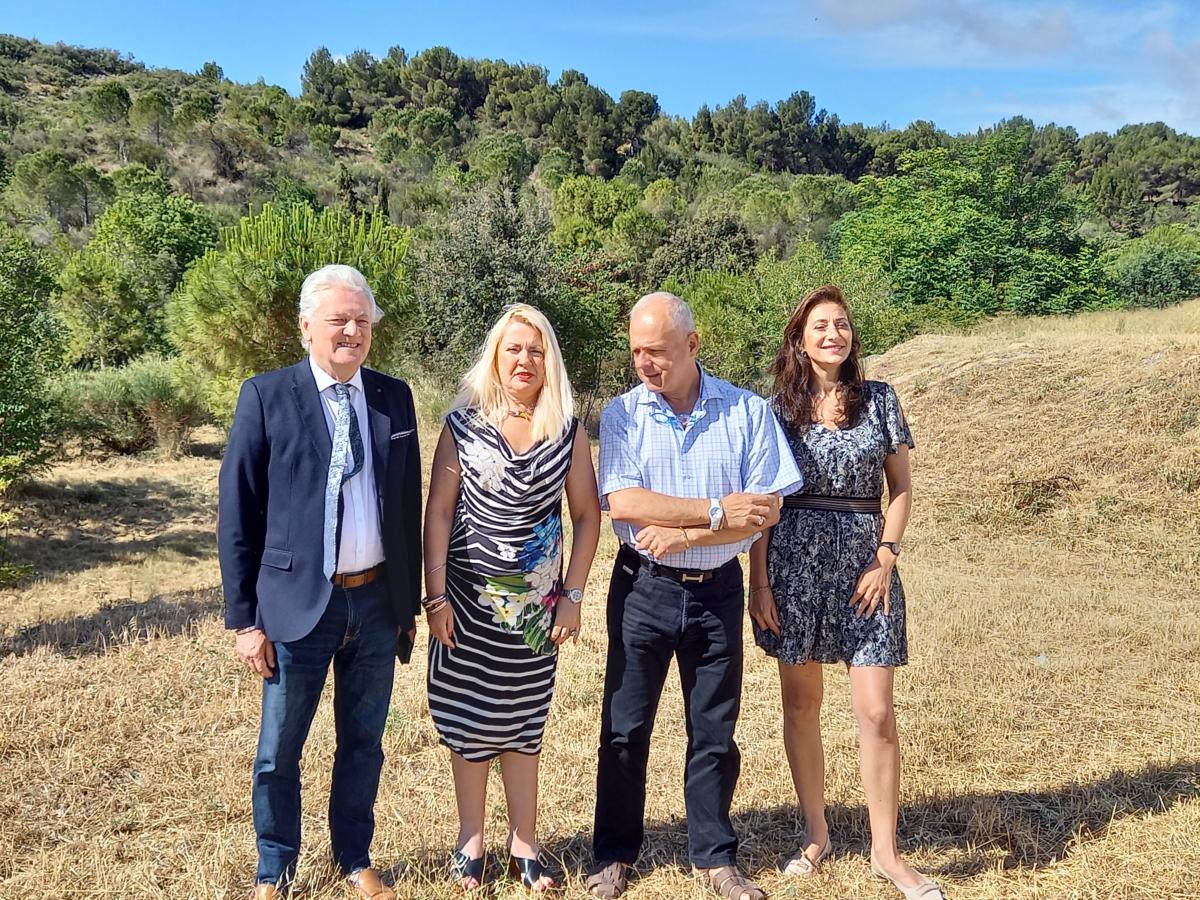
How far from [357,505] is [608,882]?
4.82ft

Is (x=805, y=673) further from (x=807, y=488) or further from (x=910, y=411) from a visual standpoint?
(x=910, y=411)

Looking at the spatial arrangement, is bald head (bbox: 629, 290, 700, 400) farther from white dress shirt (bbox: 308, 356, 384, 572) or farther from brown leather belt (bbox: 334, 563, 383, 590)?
brown leather belt (bbox: 334, 563, 383, 590)

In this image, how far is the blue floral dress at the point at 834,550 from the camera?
280 centimetres

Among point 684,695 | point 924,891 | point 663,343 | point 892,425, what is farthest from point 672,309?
point 924,891

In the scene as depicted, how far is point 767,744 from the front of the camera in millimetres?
4023

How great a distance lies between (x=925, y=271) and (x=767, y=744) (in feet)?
83.0

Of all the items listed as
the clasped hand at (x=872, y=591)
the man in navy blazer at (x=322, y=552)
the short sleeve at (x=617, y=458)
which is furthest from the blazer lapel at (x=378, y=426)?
the clasped hand at (x=872, y=591)

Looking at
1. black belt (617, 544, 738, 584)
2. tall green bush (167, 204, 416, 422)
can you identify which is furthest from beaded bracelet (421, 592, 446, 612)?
tall green bush (167, 204, 416, 422)

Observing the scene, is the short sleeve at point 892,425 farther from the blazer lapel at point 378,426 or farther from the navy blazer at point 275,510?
the navy blazer at point 275,510

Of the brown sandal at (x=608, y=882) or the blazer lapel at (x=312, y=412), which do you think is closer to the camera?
the blazer lapel at (x=312, y=412)

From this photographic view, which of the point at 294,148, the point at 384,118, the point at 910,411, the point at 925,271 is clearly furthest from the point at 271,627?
the point at 384,118

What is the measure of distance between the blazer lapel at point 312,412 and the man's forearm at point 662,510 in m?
0.89

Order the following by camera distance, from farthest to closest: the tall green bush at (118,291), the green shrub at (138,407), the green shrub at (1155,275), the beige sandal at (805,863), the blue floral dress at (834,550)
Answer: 1. the green shrub at (1155,275)
2. the tall green bush at (118,291)
3. the green shrub at (138,407)
4. the beige sandal at (805,863)
5. the blue floral dress at (834,550)

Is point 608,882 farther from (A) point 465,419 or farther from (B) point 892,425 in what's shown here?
(B) point 892,425
